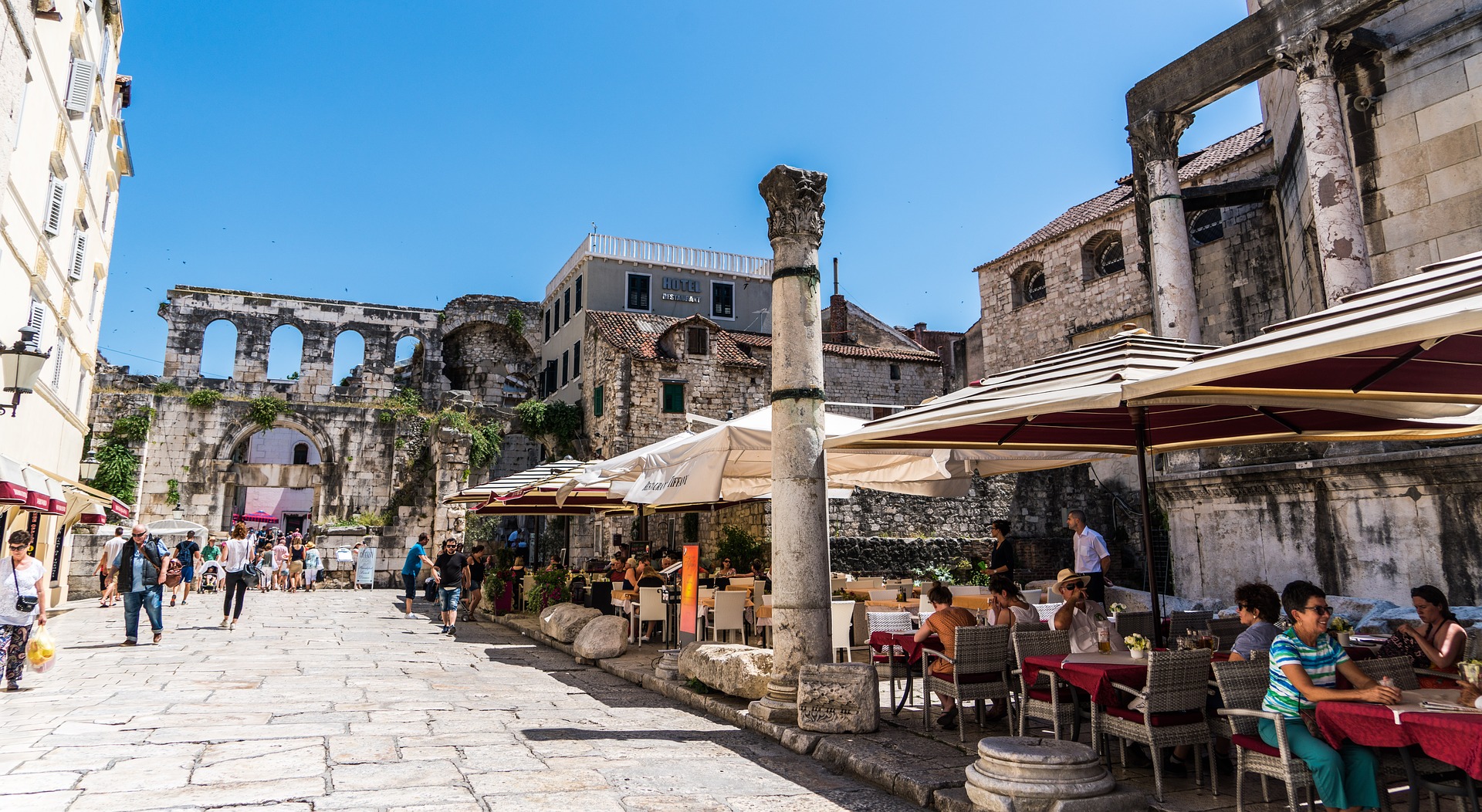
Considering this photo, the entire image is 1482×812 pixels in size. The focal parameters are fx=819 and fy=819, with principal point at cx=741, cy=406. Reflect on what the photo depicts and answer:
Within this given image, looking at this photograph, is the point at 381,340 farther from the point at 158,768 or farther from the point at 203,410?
the point at 158,768

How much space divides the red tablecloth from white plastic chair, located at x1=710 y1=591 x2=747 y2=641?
648cm

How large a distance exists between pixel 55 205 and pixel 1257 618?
56.4 ft

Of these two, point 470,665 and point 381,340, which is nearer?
point 470,665

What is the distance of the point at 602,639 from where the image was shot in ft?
30.9

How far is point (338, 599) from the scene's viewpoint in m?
19.5

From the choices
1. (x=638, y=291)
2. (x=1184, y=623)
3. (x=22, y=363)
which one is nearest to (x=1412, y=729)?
(x=1184, y=623)

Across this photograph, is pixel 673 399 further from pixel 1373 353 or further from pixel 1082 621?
pixel 1373 353

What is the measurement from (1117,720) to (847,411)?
23.0 metres

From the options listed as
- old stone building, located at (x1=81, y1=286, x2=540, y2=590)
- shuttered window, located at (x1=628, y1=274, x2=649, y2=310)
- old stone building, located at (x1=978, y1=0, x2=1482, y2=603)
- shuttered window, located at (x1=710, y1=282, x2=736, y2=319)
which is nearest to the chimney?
shuttered window, located at (x1=710, y1=282, x2=736, y2=319)

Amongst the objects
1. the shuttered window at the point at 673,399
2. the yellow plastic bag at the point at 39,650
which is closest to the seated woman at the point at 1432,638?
the yellow plastic bag at the point at 39,650

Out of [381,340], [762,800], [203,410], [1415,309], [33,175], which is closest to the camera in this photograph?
[1415,309]

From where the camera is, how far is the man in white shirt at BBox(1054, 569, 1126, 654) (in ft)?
17.0

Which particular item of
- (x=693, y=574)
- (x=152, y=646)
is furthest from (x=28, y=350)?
(x=693, y=574)

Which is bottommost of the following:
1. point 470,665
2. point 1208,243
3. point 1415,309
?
point 470,665
